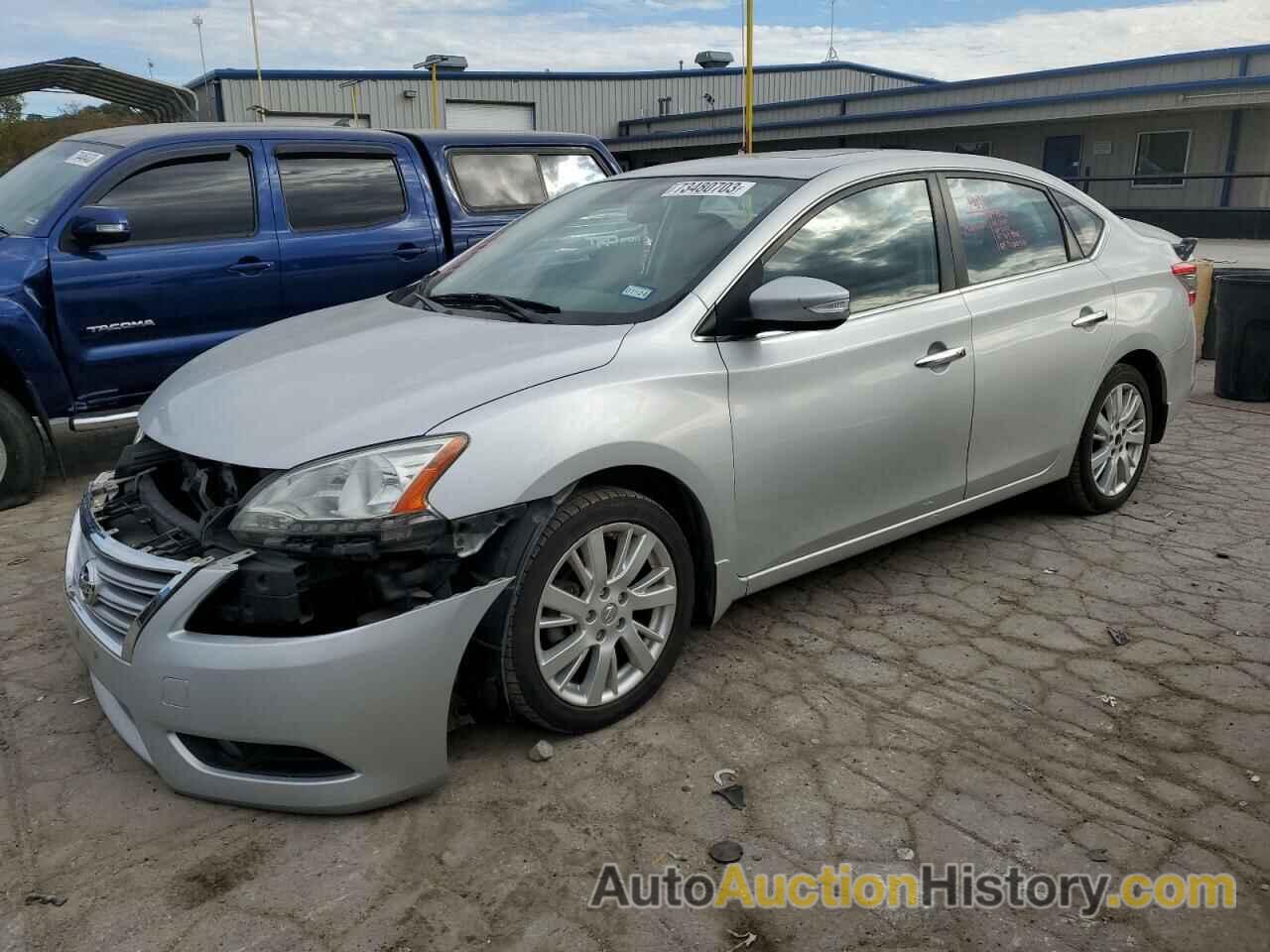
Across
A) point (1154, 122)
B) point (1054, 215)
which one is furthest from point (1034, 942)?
point (1154, 122)

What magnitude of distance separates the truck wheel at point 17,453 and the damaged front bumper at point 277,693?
121 inches

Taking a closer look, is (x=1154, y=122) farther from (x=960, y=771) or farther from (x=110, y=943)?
(x=110, y=943)

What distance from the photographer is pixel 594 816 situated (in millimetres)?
2799

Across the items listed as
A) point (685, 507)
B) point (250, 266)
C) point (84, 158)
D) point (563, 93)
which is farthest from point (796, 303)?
point (563, 93)

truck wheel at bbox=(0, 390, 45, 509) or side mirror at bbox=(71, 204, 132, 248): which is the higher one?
side mirror at bbox=(71, 204, 132, 248)

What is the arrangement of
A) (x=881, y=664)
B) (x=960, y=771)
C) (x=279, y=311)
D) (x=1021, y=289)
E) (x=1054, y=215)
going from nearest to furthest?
(x=960, y=771), (x=881, y=664), (x=1021, y=289), (x=1054, y=215), (x=279, y=311)

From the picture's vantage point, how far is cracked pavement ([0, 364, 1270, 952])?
2408 millimetres

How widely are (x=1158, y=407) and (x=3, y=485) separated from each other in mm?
5793

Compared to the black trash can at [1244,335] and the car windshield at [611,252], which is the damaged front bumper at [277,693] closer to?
the car windshield at [611,252]

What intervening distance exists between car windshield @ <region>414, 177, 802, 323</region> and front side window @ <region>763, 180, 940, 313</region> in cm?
18

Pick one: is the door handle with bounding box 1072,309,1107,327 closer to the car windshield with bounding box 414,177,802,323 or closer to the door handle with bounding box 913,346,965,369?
the door handle with bounding box 913,346,965,369

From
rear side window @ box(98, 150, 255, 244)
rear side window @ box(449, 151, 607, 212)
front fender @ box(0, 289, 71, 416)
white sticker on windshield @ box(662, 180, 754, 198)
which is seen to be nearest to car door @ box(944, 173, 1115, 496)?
white sticker on windshield @ box(662, 180, 754, 198)

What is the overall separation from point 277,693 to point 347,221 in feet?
14.4

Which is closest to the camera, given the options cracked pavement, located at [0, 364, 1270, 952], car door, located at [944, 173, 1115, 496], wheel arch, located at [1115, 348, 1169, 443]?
cracked pavement, located at [0, 364, 1270, 952]
